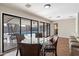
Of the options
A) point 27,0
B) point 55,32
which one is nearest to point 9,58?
point 27,0

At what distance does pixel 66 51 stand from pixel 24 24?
105 inches

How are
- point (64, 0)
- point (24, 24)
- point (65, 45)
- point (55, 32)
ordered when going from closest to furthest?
point (64, 0), point (65, 45), point (24, 24), point (55, 32)

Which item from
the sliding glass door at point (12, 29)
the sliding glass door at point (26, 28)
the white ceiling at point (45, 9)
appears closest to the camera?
the white ceiling at point (45, 9)

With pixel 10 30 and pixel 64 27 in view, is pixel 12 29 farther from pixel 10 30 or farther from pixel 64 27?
pixel 64 27

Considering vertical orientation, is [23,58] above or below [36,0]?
below

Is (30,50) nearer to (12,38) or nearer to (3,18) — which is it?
(3,18)

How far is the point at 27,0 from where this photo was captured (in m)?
1.13

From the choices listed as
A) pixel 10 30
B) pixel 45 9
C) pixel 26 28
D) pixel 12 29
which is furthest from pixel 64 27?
pixel 10 30

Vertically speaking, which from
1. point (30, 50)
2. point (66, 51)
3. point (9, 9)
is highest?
point (9, 9)

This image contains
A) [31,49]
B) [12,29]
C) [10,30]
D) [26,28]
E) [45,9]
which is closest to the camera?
[31,49]

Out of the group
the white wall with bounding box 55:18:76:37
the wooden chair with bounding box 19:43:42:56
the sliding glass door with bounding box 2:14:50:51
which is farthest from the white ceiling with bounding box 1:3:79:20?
the white wall with bounding box 55:18:76:37

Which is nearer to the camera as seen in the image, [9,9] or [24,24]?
[9,9]

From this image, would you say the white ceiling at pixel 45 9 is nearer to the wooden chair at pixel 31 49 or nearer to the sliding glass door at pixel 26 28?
the sliding glass door at pixel 26 28

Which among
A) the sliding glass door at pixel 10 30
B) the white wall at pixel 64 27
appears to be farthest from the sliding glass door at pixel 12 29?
the white wall at pixel 64 27
